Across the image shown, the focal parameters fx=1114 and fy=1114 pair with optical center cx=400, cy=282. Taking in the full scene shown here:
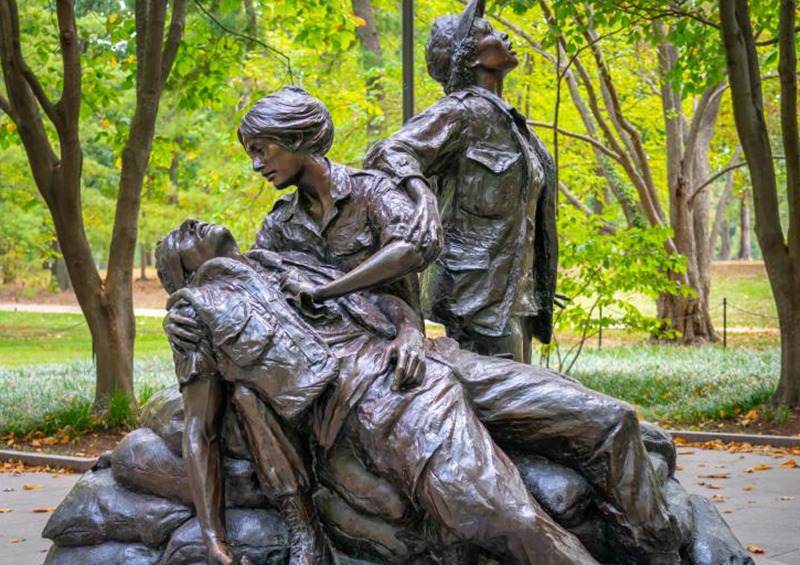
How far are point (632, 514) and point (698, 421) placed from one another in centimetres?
758

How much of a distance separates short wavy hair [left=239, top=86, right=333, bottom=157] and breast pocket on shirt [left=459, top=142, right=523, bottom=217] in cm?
88

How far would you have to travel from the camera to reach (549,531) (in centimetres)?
371

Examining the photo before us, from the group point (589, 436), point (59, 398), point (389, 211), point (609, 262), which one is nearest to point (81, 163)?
point (59, 398)

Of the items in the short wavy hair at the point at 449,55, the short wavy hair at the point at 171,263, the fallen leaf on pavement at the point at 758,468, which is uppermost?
the short wavy hair at the point at 449,55

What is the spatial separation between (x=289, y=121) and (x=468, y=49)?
1251 millimetres

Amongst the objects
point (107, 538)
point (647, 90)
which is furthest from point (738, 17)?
Answer: point (647, 90)

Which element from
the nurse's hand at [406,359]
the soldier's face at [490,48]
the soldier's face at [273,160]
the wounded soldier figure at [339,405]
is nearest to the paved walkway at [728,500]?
the wounded soldier figure at [339,405]

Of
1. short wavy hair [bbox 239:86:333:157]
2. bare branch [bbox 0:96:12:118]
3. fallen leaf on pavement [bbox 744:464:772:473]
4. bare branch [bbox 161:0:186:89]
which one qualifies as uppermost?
bare branch [bbox 161:0:186:89]

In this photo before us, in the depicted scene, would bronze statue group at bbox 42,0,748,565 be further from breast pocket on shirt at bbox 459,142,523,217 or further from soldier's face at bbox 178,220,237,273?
breast pocket on shirt at bbox 459,142,523,217

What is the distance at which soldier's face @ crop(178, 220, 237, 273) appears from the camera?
4.32 metres

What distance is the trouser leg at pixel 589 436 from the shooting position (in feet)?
13.2

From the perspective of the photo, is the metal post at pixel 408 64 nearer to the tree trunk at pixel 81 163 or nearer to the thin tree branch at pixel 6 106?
the tree trunk at pixel 81 163

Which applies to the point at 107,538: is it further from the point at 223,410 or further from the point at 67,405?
the point at 67,405

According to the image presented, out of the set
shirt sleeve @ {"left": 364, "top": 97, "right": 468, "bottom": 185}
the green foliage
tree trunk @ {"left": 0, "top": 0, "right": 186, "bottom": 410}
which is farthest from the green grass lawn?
shirt sleeve @ {"left": 364, "top": 97, "right": 468, "bottom": 185}
